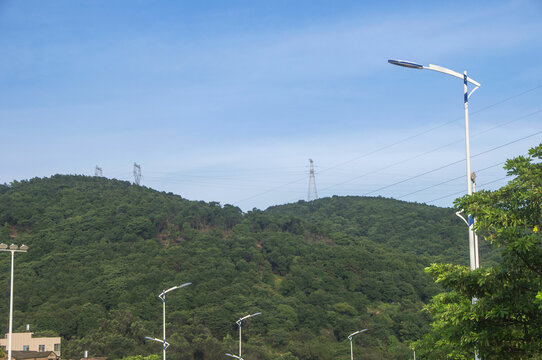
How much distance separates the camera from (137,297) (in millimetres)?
121875

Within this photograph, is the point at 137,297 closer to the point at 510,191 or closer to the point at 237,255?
the point at 237,255

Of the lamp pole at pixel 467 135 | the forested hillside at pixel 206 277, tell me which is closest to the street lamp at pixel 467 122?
the lamp pole at pixel 467 135

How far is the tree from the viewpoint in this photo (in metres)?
15.9

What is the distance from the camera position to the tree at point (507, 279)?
15883 millimetres

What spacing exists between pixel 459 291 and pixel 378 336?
10060 cm

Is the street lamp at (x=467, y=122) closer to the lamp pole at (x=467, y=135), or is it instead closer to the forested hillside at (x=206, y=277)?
the lamp pole at (x=467, y=135)

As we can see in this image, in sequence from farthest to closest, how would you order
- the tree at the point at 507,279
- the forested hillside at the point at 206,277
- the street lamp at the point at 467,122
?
the forested hillside at the point at 206,277
the street lamp at the point at 467,122
the tree at the point at 507,279

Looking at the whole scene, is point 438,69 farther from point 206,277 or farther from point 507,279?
point 206,277

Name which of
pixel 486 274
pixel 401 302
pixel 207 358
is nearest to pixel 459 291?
pixel 486 274

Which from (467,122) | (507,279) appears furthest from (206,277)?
(507,279)

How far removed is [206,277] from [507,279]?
120 metres

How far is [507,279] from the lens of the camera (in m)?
16.4

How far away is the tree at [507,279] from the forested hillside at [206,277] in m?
82.1

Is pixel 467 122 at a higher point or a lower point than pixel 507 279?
higher
